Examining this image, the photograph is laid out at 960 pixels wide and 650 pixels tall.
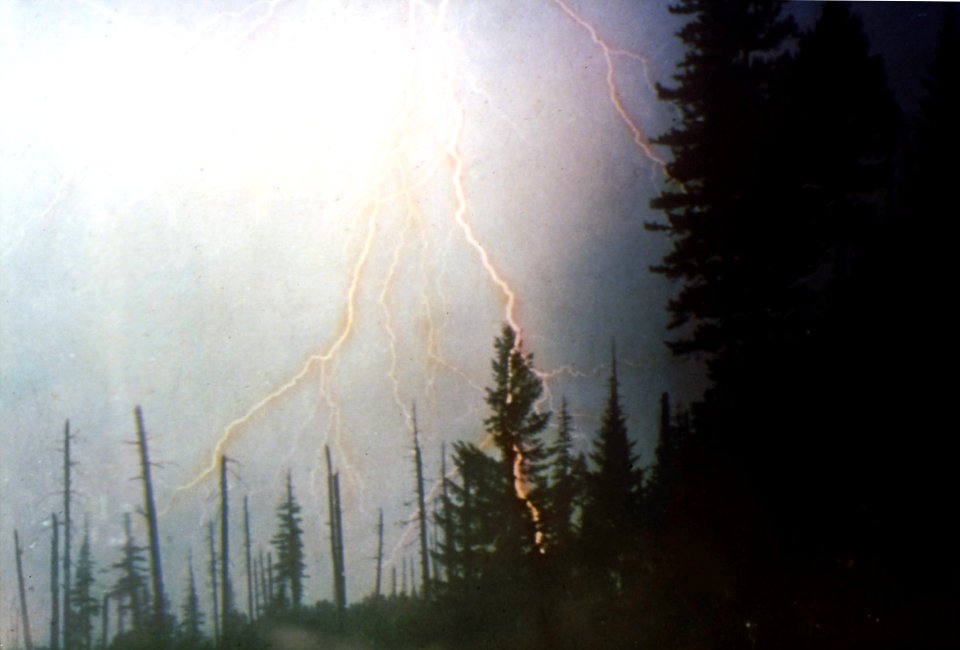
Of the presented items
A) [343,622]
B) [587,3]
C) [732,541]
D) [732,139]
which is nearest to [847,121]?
[732,139]

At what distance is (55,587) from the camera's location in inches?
359

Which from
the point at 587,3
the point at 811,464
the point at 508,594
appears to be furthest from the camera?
the point at 508,594

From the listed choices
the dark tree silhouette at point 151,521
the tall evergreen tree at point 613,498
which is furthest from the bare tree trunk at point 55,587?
the tall evergreen tree at point 613,498

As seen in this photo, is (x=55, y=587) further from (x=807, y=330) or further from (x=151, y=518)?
(x=807, y=330)

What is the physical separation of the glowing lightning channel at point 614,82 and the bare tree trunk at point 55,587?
840 cm

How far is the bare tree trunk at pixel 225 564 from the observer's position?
29.0ft

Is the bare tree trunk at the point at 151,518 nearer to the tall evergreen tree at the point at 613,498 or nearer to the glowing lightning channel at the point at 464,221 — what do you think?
the glowing lightning channel at the point at 464,221

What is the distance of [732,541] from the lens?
851 cm

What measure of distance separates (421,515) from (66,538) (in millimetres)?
4293

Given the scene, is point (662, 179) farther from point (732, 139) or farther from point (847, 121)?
point (847, 121)

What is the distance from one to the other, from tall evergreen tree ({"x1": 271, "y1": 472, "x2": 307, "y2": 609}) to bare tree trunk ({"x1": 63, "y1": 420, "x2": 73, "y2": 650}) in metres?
2.43

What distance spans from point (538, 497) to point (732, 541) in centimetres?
239

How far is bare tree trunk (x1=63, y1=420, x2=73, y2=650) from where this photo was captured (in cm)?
859

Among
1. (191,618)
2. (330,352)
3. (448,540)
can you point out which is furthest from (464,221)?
(191,618)
